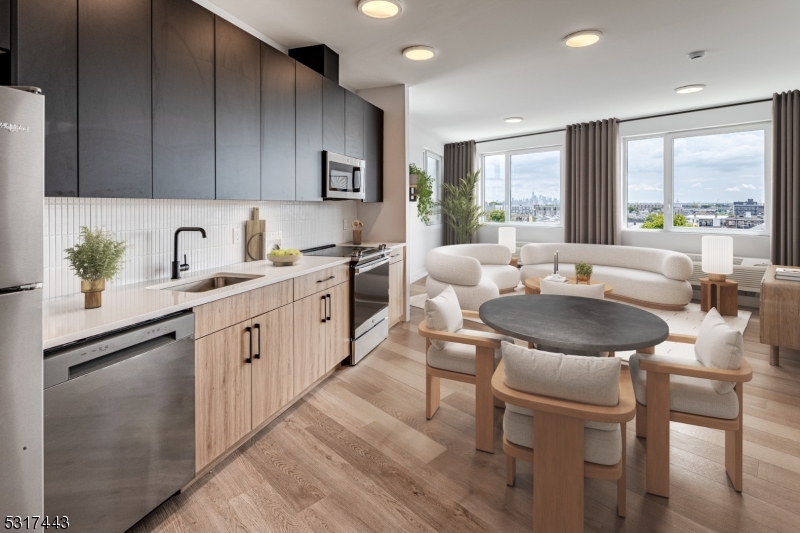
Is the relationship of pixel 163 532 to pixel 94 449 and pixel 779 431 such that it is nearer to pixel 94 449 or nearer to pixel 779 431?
pixel 94 449

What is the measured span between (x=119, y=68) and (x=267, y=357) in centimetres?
150

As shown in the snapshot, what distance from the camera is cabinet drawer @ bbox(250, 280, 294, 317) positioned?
2.21 m

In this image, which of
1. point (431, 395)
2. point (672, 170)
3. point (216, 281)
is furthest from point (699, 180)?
point (216, 281)

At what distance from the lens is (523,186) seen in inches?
316

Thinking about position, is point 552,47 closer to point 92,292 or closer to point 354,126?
point 354,126

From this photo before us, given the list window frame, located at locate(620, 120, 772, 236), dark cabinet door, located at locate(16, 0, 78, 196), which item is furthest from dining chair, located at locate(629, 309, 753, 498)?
window frame, located at locate(620, 120, 772, 236)

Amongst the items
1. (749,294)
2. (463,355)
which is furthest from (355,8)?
(749,294)


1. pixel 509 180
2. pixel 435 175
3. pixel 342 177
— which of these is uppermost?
pixel 435 175

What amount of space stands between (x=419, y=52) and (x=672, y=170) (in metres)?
4.79

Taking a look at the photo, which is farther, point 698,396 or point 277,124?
point 277,124

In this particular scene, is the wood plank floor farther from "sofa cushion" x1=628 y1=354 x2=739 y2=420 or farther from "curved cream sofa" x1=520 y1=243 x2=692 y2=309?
"curved cream sofa" x1=520 y1=243 x2=692 y2=309

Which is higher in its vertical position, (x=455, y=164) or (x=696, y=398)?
(x=455, y=164)

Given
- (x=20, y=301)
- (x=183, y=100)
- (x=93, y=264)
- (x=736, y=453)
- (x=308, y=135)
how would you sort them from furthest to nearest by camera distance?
(x=308, y=135)
(x=183, y=100)
(x=736, y=453)
(x=93, y=264)
(x=20, y=301)

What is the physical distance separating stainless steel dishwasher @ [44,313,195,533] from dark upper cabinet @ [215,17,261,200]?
106cm
